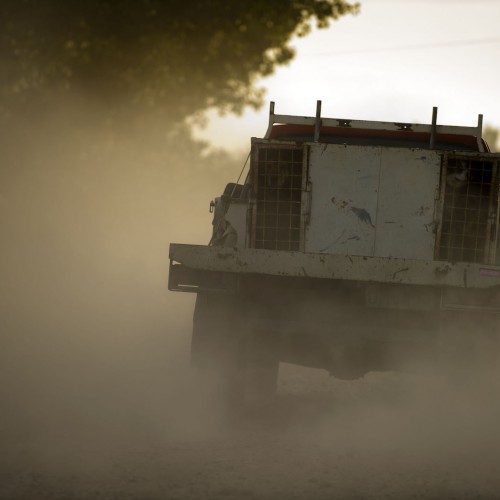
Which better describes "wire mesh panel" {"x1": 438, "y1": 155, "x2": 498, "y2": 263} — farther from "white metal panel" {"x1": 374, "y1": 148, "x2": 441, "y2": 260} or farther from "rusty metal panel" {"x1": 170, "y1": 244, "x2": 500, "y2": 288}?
"rusty metal panel" {"x1": 170, "y1": 244, "x2": 500, "y2": 288}

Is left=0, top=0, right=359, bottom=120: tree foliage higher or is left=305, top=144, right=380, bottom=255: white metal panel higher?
left=0, top=0, right=359, bottom=120: tree foliage

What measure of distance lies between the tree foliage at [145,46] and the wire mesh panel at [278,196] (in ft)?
55.5

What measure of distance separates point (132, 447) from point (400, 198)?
→ 9.83ft

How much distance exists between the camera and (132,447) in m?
8.11

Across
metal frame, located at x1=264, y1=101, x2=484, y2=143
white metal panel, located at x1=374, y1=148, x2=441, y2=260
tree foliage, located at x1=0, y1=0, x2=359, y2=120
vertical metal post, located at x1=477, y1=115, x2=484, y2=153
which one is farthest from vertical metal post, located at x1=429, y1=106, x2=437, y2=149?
tree foliage, located at x1=0, y1=0, x2=359, y2=120

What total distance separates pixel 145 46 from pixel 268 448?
21457mm

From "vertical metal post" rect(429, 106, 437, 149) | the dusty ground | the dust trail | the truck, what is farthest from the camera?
"vertical metal post" rect(429, 106, 437, 149)

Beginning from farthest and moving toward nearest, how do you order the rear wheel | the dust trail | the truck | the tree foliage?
the tree foliage → the rear wheel → the truck → the dust trail

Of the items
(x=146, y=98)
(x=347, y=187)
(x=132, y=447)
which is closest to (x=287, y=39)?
(x=146, y=98)

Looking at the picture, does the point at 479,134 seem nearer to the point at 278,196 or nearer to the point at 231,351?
the point at 278,196

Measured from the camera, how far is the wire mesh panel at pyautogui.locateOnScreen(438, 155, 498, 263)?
9531 mm

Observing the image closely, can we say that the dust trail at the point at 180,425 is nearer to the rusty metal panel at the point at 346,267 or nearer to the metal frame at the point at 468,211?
the rusty metal panel at the point at 346,267

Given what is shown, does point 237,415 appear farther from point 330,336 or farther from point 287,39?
point 287,39

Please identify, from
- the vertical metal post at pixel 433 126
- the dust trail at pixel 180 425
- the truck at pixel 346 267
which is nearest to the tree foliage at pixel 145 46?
the dust trail at pixel 180 425
